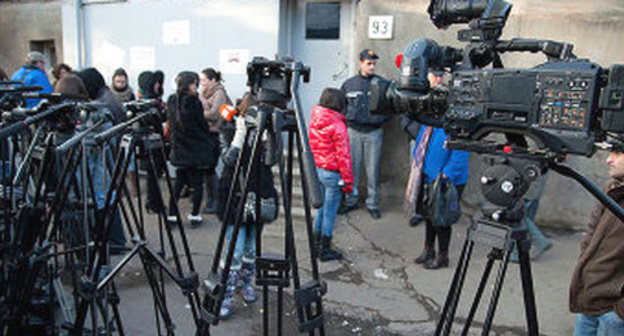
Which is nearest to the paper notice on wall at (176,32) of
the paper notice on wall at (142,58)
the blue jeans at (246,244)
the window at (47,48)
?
the paper notice on wall at (142,58)

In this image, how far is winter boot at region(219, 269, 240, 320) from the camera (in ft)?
12.2

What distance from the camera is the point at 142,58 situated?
8.10 m

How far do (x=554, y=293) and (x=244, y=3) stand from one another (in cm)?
557

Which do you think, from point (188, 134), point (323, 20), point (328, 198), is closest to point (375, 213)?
point (328, 198)

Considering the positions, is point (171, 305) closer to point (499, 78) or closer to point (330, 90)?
point (330, 90)

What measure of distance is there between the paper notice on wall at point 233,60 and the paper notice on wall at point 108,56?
211cm

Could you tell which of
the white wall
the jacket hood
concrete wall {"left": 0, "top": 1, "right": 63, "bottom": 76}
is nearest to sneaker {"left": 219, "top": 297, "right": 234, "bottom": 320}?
the jacket hood

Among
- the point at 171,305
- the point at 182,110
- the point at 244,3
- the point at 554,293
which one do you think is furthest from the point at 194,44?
the point at 554,293

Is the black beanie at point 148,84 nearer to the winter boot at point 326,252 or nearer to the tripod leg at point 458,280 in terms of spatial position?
the winter boot at point 326,252

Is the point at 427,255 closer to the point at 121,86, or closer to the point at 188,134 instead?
the point at 188,134

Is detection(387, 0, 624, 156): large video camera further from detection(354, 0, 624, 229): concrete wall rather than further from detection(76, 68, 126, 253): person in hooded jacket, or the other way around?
detection(354, 0, 624, 229): concrete wall

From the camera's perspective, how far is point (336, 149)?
4.75 meters

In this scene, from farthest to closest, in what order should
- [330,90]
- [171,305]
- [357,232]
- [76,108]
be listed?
[357,232]
[330,90]
[171,305]
[76,108]

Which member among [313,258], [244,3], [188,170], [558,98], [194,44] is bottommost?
[188,170]
